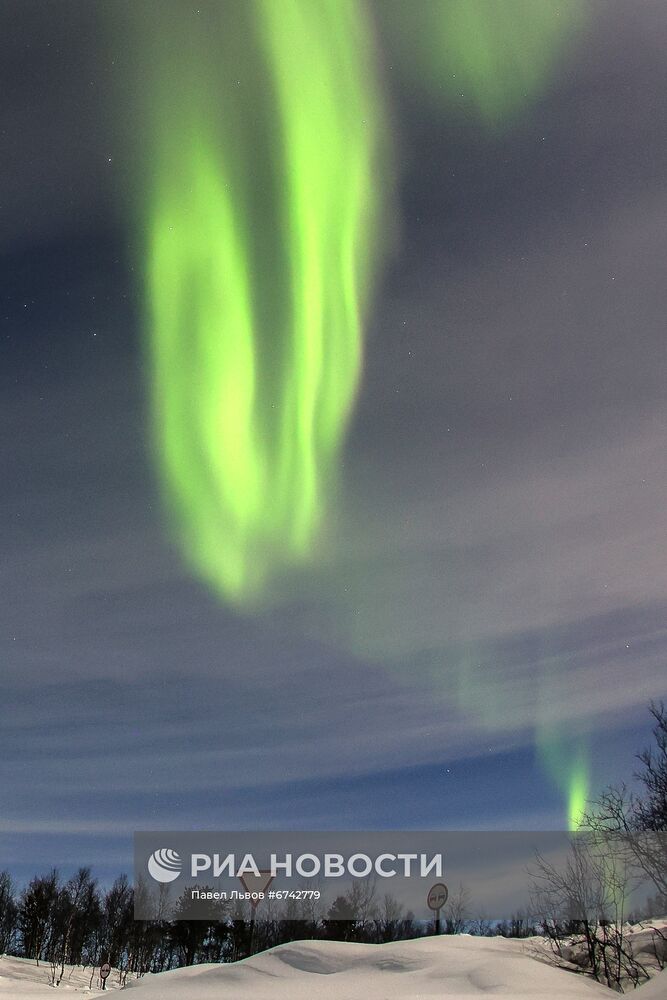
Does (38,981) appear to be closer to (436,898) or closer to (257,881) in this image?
(257,881)

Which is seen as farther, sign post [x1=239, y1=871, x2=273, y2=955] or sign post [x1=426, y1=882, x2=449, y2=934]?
sign post [x1=239, y1=871, x2=273, y2=955]

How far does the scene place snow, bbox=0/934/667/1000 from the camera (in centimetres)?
2170

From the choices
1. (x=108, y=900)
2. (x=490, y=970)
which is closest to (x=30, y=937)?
(x=108, y=900)

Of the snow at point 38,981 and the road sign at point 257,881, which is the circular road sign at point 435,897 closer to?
the road sign at point 257,881

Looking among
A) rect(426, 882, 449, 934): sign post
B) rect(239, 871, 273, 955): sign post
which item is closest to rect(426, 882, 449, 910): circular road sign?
rect(426, 882, 449, 934): sign post

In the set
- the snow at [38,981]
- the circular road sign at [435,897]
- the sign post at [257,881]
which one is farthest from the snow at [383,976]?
the sign post at [257,881]

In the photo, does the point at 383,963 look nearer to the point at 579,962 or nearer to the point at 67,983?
the point at 579,962

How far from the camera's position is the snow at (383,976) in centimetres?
2170

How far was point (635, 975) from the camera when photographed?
27406mm

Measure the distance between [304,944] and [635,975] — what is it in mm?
10728

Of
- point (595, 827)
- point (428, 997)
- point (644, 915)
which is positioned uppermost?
point (595, 827)

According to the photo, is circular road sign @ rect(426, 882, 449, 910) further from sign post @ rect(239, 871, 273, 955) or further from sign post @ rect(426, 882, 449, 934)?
sign post @ rect(239, 871, 273, 955)

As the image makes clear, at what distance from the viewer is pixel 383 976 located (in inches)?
965

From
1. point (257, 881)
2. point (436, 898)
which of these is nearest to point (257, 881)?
point (257, 881)
